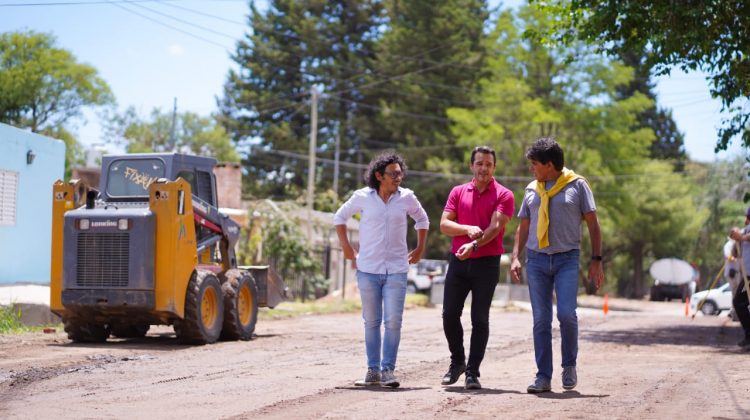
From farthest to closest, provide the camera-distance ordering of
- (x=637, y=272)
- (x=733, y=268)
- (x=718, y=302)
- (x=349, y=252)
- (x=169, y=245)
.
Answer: (x=637, y=272), (x=718, y=302), (x=733, y=268), (x=169, y=245), (x=349, y=252)

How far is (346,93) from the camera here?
62.2 meters

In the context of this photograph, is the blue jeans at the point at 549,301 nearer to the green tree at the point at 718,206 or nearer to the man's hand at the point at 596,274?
the man's hand at the point at 596,274

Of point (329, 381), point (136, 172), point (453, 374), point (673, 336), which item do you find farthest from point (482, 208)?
point (673, 336)

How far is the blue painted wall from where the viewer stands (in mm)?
22109

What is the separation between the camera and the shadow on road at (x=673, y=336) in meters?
18.0

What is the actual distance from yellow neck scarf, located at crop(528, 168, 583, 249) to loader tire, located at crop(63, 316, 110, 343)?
8323mm

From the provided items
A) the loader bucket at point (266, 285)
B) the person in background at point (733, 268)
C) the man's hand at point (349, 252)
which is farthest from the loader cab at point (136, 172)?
the person in background at point (733, 268)

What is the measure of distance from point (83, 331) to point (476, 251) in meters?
8.02

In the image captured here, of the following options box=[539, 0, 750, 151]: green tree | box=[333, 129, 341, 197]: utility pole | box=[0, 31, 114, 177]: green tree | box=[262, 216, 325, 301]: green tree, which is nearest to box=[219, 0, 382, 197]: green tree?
box=[333, 129, 341, 197]: utility pole

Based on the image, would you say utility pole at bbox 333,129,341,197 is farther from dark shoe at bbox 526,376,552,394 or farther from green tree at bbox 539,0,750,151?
dark shoe at bbox 526,376,552,394

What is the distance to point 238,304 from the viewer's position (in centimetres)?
1661

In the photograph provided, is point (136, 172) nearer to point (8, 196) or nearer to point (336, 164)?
point (8, 196)

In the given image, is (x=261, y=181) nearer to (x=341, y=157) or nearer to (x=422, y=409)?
(x=341, y=157)

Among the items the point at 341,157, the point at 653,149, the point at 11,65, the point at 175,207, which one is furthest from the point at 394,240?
the point at 653,149
